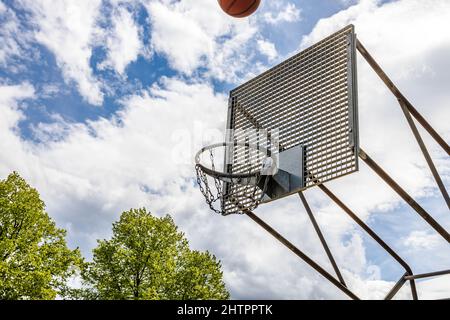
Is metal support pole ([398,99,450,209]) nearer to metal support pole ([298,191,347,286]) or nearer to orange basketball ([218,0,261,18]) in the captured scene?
metal support pole ([298,191,347,286])

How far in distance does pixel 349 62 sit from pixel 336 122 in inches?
43.7

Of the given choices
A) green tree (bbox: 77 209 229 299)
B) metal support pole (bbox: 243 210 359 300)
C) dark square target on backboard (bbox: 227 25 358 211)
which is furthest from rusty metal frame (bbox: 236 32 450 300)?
green tree (bbox: 77 209 229 299)

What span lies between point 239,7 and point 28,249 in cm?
1132

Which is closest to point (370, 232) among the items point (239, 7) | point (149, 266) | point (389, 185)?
point (389, 185)

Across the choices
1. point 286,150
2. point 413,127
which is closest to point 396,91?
point 413,127

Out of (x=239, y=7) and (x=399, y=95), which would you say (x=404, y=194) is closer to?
(x=399, y=95)

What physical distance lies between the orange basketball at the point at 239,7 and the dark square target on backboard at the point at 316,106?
1800 millimetres

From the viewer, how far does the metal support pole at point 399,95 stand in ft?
30.6

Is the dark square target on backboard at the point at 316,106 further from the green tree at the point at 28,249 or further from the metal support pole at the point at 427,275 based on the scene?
the green tree at the point at 28,249

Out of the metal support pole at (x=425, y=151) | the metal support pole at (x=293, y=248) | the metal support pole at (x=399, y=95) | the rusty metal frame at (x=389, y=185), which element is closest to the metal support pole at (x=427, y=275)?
the rusty metal frame at (x=389, y=185)

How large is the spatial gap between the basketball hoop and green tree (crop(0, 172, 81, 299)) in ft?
26.3

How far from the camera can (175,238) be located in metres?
18.9

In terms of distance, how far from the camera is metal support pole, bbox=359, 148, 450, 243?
8508 millimetres
